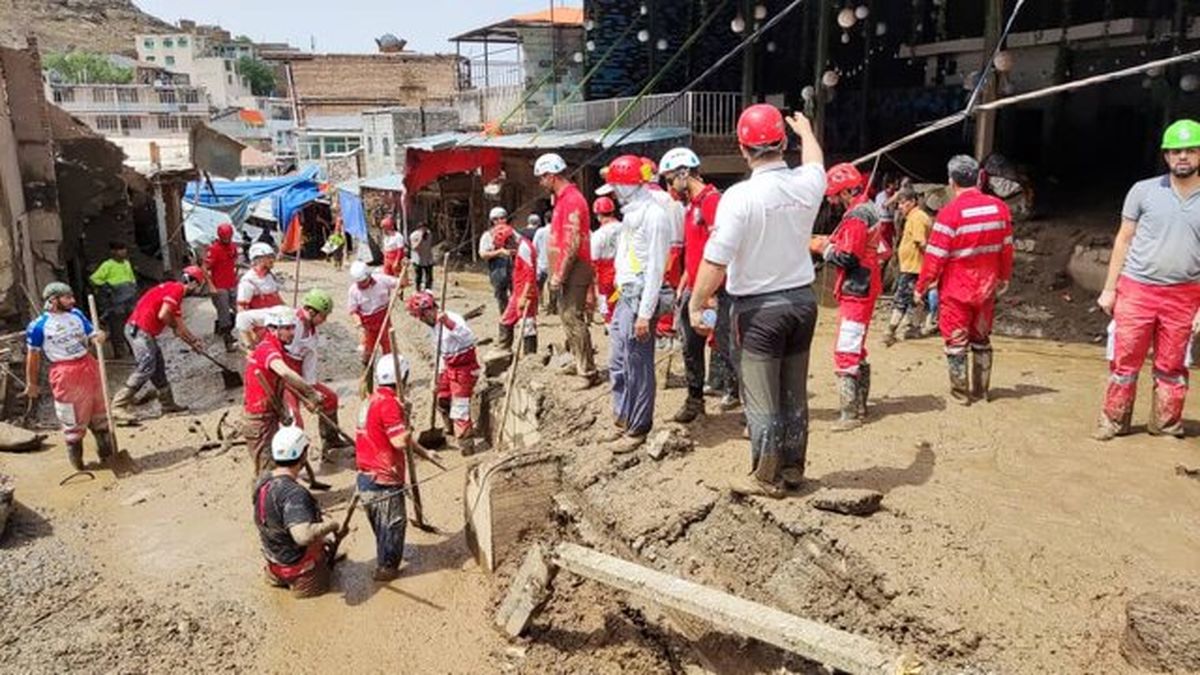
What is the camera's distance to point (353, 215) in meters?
25.3

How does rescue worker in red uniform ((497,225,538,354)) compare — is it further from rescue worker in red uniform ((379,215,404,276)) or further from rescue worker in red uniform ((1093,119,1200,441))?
rescue worker in red uniform ((1093,119,1200,441))

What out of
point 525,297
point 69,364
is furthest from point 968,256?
point 69,364

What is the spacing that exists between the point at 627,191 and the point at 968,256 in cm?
234

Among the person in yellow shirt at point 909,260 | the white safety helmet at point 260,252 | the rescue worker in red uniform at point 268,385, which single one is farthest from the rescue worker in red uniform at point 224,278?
the person in yellow shirt at point 909,260

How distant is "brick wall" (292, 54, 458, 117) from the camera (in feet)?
133

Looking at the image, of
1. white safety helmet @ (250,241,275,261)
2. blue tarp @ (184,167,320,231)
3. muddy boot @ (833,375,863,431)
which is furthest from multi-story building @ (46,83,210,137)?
muddy boot @ (833,375,863,431)

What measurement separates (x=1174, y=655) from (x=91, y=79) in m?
83.0

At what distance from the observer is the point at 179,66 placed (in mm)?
83375

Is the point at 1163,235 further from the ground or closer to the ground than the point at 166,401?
further from the ground

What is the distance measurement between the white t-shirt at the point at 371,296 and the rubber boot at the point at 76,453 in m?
2.85

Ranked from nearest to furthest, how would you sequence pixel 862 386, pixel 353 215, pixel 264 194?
pixel 862 386, pixel 264 194, pixel 353 215

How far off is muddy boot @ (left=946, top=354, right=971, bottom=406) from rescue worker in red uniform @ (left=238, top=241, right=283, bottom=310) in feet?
23.1

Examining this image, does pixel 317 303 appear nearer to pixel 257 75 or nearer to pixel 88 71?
pixel 88 71

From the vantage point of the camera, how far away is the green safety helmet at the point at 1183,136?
4.39 meters
